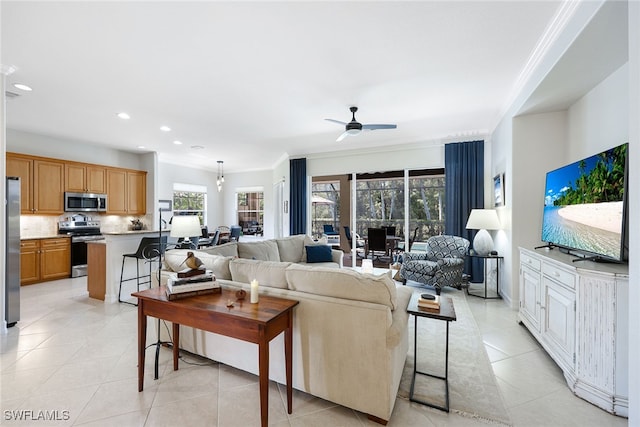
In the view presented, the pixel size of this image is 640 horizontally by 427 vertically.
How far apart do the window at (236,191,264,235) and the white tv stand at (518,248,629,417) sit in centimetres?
739

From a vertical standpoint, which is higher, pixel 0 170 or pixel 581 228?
pixel 0 170

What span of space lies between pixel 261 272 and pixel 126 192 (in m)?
5.98

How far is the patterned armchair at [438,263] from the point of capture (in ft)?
14.4

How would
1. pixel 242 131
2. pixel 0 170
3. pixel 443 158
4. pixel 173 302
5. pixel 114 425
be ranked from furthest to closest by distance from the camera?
pixel 443 158 < pixel 242 131 < pixel 0 170 < pixel 173 302 < pixel 114 425

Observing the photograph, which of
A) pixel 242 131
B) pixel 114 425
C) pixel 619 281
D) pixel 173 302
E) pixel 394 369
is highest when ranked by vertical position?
pixel 242 131

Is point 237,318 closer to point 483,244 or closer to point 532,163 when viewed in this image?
point 532,163

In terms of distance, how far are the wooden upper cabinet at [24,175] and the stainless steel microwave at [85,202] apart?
52 cm

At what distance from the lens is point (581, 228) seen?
2.44m

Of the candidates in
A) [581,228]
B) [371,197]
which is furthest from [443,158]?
[581,228]

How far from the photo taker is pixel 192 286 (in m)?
2.03

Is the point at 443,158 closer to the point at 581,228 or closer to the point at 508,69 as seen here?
the point at 508,69

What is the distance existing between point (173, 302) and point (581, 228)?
337 cm

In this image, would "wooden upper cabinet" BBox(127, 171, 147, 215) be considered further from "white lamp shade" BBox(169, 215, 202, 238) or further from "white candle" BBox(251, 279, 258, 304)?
"white candle" BBox(251, 279, 258, 304)

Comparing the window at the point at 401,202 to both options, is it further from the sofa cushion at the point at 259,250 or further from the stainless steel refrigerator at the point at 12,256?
the stainless steel refrigerator at the point at 12,256
